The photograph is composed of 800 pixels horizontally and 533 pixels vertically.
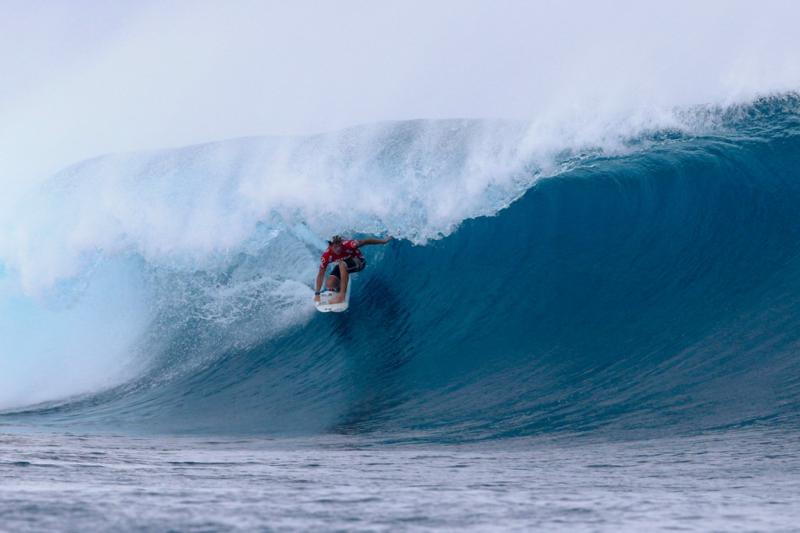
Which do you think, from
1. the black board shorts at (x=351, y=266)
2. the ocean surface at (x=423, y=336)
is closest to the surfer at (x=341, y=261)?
the black board shorts at (x=351, y=266)

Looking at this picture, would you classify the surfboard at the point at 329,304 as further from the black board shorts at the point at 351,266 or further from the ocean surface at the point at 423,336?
the black board shorts at the point at 351,266

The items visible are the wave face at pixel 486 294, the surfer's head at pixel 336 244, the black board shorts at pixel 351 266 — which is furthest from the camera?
the black board shorts at pixel 351 266

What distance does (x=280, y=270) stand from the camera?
12234 millimetres

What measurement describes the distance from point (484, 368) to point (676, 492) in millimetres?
5402

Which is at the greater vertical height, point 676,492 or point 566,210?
point 566,210

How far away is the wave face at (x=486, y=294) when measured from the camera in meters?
7.61

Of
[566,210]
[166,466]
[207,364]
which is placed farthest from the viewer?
[566,210]

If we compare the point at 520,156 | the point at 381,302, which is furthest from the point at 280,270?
the point at 520,156

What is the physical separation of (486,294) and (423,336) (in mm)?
1170

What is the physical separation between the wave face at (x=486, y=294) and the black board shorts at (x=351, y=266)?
502 millimetres

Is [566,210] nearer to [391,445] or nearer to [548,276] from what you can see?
[548,276]

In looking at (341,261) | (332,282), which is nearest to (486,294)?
(341,261)

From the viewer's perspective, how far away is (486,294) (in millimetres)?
10430

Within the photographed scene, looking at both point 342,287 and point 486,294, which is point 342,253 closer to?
point 342,287
